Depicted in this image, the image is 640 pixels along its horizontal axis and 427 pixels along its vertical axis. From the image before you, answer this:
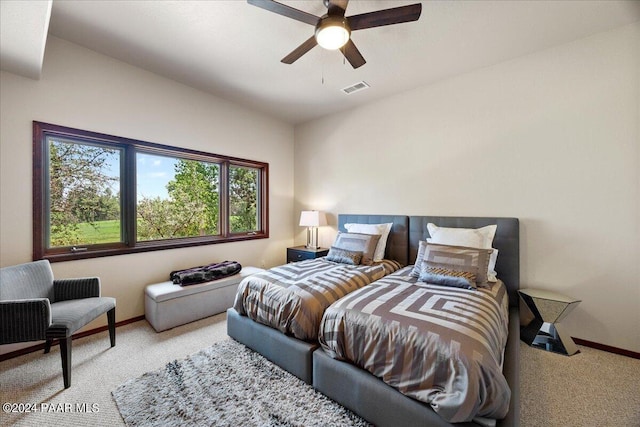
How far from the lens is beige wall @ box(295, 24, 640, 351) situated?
2.30 metres

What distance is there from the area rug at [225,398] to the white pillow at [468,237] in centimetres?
195

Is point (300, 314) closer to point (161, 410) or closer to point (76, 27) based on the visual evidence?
point (161, 410)

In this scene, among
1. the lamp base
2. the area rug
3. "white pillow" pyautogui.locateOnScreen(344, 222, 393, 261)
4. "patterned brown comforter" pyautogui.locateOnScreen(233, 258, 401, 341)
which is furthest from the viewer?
the lamp base

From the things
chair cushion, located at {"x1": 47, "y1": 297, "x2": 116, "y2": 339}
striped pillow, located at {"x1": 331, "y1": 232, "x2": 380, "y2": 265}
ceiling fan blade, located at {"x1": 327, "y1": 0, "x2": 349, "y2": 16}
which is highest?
ceiling fan blade, located at {"x1": 327, "y1": 0, "x2": 349, "y2": 16}

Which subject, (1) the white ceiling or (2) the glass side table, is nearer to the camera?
(1) the white ceiling

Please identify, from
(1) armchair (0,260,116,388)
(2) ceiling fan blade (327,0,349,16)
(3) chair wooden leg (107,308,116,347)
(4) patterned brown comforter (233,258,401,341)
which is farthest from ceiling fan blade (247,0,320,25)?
(3) chair wooden leg (107,308,116,347)

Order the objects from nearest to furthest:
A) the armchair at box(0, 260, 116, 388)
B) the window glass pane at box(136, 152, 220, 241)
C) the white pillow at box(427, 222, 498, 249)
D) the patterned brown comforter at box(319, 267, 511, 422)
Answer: the patterned brown comforter at box(319, 267, 511, 422) < the armchair at box(0, 260, 116, 388) < the white pillow at box(427, 222, 498, 249) < the window glass pane at box(136, 152, 220, 241)

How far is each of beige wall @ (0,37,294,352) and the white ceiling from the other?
192 millimetres

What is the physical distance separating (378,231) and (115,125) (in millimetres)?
3412

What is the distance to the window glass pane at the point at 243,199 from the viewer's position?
418 centimetres

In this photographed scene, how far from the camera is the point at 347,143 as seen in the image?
4.21 m

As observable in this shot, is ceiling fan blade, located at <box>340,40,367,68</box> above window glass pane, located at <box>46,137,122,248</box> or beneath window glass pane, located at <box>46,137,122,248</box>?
above

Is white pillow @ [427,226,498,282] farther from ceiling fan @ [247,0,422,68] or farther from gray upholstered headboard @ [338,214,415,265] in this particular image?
ceiling fan @ [247,0,422,68]

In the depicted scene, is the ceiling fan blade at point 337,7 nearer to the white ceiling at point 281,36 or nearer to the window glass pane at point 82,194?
the white ceiling at point 281,36
